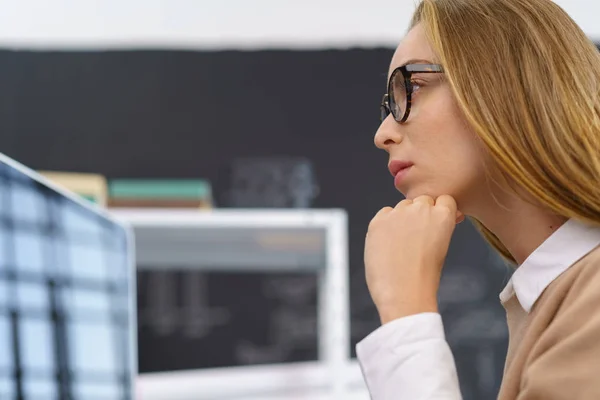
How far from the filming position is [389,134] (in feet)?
2.75

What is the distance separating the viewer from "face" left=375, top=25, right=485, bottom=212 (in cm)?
79

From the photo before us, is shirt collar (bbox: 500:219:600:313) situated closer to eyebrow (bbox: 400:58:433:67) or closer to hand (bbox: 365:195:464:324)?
hand (bbox: 365:195:464:324)

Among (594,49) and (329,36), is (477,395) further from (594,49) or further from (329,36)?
(594,49)

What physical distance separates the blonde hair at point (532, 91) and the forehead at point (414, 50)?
0.01m

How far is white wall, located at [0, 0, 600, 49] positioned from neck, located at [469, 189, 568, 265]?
224 cm

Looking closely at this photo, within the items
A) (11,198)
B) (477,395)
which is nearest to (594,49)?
(11,198)

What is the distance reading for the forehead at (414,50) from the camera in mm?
816

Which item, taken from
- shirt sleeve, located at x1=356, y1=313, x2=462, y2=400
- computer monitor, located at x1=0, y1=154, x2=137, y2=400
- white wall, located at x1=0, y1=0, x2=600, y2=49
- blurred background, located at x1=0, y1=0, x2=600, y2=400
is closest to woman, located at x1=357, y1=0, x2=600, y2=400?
shirt sleeve, located at x1=356, y1=313, x2=462, y2=400

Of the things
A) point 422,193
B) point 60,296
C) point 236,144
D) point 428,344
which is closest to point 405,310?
point 428,344

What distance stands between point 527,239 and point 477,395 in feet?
7.86

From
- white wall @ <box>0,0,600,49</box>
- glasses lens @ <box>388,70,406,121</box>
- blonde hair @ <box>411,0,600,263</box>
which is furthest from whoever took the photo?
white wall @ <box>0,0,600,49</box>

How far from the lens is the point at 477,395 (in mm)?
3018

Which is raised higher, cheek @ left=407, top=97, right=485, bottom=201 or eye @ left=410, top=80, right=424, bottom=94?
eye @ left=410, top=80, right=424, bottom=94

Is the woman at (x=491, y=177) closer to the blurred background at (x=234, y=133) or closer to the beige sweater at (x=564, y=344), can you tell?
the beige sweater at (x=564, y=344)
